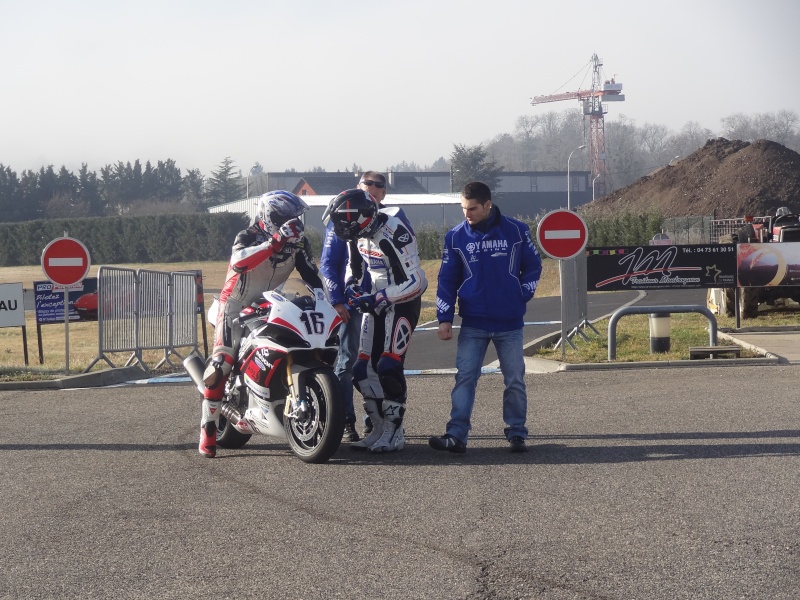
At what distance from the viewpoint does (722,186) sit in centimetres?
6856

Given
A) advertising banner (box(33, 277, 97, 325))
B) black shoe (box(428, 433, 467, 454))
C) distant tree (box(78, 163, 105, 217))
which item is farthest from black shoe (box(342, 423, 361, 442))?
distant tree (box(78, 163, 105, 217))

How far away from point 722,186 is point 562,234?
58.2 metres

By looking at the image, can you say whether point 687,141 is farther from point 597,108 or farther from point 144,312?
point 144,312

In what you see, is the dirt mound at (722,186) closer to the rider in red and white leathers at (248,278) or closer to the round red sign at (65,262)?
the round red sign at (65,262)

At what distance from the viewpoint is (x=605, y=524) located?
211 inches

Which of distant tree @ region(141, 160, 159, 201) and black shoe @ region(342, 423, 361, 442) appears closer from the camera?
black shoe @ region(342, 423, 361, 442)

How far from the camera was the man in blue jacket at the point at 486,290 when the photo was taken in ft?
25.0

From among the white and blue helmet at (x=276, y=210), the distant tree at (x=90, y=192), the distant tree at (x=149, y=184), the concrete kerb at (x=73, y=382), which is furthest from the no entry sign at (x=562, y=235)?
the distant tree at (x=149, y=184)

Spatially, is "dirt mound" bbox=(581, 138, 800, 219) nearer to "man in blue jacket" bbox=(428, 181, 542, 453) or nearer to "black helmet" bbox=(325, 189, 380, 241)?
"man in blue jacket" bbox=(428, 181, 542, 453)

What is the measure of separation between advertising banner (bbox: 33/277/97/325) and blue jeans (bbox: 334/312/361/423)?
9.93 meters

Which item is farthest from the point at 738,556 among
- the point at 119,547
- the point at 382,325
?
the point at 382,325

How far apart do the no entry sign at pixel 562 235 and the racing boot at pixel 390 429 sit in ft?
20.0

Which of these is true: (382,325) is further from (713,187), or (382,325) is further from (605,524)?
(713,187)

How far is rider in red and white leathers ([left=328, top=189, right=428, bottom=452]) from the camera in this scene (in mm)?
7391
